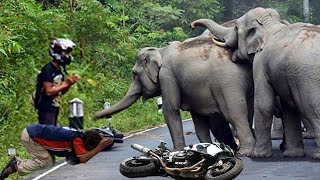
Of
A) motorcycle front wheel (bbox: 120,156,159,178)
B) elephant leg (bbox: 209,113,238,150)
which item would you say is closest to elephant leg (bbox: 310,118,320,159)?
elephant leg (bbox: 209,113,238,150)

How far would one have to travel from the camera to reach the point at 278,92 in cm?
1342

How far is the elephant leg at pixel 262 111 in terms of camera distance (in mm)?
13508

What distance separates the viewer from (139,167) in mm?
10969

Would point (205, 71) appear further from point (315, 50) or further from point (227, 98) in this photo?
point (315, 50)

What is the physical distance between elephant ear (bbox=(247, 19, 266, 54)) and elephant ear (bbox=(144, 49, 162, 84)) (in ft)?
5.69

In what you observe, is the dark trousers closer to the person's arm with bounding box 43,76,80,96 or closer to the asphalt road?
the person's arm with bounding box 43,76,80,96

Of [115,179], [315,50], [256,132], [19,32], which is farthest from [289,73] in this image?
[19,32]

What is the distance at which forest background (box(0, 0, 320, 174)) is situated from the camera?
11469 millimetres

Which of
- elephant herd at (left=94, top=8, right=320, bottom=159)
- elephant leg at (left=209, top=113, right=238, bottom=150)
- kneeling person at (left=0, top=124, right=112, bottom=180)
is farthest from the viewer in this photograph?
elephant leg at (left=209, top=113, right=238, bottom=150)

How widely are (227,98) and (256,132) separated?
2.41ft

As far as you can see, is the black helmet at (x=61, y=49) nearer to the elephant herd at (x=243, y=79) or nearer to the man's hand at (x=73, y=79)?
the man's hand at (x=73, y=79)

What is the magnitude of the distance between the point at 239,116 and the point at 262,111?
1.76ft

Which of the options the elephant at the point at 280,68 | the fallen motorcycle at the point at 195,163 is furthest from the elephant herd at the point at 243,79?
the fallen motorcycle at the point at 195,163

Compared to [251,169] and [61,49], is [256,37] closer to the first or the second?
[251,169]
